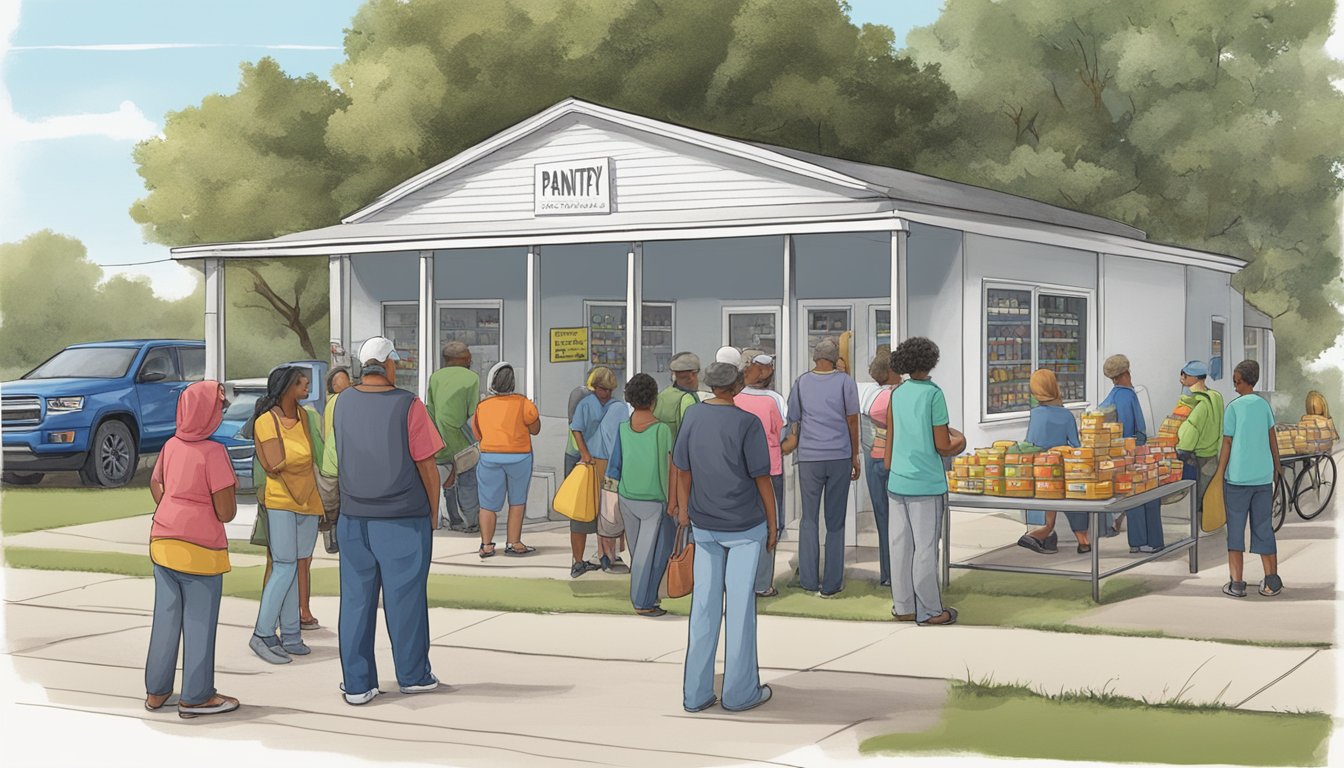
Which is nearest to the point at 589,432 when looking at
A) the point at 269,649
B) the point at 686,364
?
the point at 686,364

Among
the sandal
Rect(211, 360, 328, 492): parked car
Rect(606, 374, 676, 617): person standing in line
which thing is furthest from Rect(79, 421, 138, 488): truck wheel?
the sandal

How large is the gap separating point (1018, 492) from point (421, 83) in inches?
838

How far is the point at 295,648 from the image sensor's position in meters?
9.60

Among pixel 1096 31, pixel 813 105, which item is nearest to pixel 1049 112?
pixel 1096 31

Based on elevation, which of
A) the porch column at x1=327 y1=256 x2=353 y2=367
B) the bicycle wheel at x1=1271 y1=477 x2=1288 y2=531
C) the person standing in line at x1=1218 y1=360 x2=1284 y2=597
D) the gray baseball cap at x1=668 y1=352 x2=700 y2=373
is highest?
the porch column at x1=327 y1=256 x2=353 y2=367

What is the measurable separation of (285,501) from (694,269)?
10626 mm

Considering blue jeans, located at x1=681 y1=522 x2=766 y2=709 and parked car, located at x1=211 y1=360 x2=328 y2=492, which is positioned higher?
parked car, located at x1=211 y1=360 x2=328 y2=492

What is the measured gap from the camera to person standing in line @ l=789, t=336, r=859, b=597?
11469 mm

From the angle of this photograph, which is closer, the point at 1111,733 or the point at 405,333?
the point at 1111,733

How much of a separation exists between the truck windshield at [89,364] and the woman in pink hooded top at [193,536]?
610 inches

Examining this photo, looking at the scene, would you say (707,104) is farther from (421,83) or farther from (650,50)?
(421,83)

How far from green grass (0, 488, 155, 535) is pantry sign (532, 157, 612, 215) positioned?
6.32 m

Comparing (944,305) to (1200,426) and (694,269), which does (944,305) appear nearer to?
(694,269)

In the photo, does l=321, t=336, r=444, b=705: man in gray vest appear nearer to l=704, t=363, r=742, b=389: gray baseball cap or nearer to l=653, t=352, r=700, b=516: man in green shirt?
l=704, t=363, r=742, b=389: gray baseball cap
